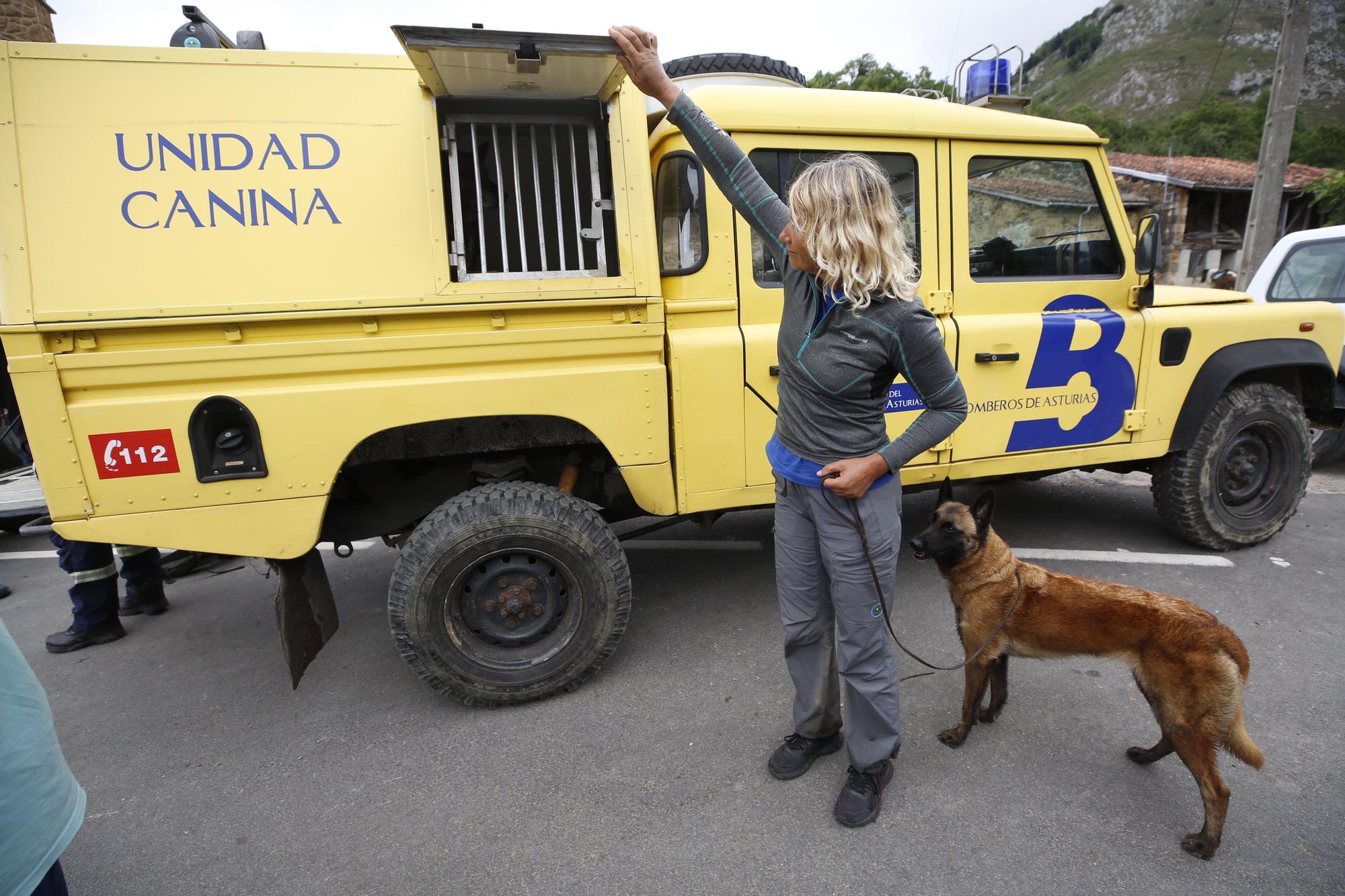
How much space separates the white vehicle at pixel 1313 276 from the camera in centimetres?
555

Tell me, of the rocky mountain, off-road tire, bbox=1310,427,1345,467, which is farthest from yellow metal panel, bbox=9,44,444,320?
the rocky mountain

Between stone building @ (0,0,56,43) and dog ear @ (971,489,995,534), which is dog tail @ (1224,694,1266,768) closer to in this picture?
dog ear @ (971,489,995,534)

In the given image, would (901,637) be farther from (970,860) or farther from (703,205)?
(703,205)

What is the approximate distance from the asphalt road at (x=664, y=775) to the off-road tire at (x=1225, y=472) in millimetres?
365

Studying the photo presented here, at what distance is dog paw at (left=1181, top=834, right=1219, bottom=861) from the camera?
→ 1.98m

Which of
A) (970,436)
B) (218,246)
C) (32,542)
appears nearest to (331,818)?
(218,246)

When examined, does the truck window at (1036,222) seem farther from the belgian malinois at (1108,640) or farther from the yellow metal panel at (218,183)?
the yellow metal panel at (218,183)

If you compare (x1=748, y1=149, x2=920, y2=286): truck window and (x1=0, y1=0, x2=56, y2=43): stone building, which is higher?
(x1=0, y1=0, x2=56, y2=43): stone building

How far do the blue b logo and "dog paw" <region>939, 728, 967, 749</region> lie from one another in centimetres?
145

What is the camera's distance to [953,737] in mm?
2465

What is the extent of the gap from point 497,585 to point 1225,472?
4.01 metres

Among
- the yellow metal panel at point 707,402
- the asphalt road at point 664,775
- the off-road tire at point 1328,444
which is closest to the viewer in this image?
the asphalt road at point 664,775

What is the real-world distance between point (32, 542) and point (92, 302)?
4798 mm

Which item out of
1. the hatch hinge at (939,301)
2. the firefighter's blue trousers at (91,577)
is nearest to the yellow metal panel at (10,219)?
the firefighter's blue trousers at (91,577)
